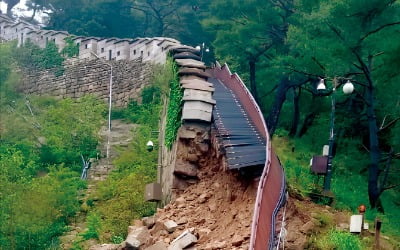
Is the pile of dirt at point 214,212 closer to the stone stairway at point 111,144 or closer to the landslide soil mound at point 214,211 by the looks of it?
the landslide soil mound at point 214,211

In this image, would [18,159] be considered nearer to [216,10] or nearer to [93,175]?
[93,175]

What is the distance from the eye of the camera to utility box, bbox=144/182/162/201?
15203mm

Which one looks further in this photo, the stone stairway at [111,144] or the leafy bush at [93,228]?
the stone stairway at [111,144]

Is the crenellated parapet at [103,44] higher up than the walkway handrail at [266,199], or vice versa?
the crenellated parapet at [103,44]

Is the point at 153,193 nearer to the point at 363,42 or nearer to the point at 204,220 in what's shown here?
the point at 204,220

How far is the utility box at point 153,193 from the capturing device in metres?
15.2

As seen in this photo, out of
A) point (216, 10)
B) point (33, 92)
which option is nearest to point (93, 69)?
point (33, 92)

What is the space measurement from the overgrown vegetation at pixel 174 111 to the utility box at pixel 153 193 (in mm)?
1029

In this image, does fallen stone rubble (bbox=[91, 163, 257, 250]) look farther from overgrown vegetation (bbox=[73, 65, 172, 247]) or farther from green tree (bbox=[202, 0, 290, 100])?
green tree (bbox=[202, 0, 290, 100])

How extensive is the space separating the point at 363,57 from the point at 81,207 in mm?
9199

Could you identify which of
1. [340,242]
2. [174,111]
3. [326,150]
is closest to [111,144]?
[174,111]

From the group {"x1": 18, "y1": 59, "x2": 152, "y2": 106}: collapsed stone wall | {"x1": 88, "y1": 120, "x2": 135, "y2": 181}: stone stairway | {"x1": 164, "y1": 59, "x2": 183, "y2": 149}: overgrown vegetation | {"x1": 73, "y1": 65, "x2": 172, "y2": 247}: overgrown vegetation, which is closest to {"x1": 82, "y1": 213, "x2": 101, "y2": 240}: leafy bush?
{"x1": 73, "y1": 65, "x2": 172, "y2": 247}: overgrown vegetation

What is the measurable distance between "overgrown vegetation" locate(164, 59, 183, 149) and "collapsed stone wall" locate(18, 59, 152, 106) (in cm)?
993

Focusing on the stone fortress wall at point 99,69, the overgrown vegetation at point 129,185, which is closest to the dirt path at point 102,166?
the overgrown vegetation at point 129,185
